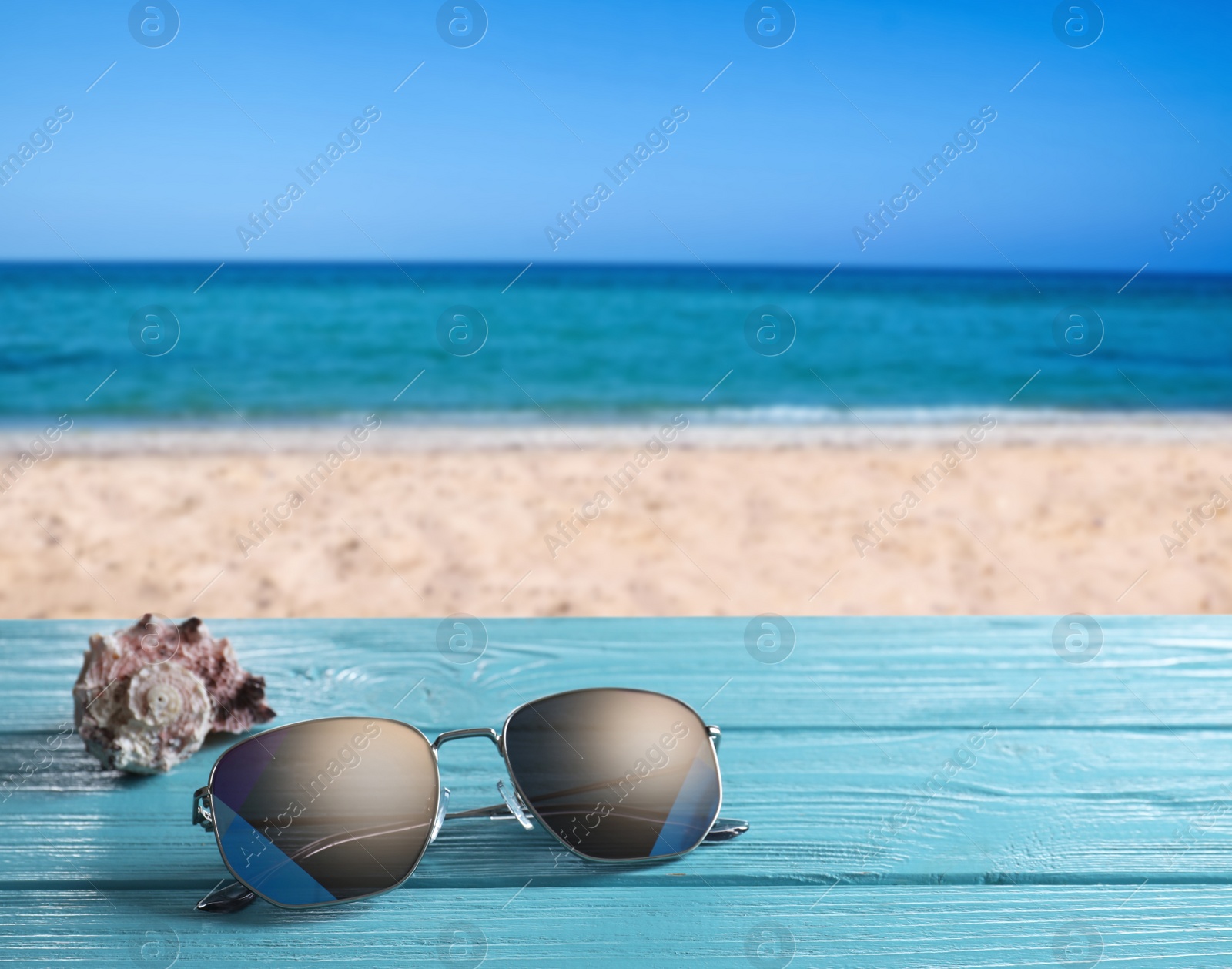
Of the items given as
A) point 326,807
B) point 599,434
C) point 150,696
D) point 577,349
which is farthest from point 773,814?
point 577,349

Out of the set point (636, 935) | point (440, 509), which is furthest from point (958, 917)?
point (440, 509)

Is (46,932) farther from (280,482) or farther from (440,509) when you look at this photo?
(280,482)

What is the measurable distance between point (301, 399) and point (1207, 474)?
7.18 meters

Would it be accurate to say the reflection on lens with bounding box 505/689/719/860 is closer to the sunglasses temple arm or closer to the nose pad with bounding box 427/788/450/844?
the nose pad with bounding box 427/788/450/844

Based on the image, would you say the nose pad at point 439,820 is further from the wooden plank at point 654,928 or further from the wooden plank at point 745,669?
the wooden plank at point 745,669

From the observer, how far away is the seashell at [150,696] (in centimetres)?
74

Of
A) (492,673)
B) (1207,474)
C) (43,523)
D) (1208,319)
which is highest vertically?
(1208,319)

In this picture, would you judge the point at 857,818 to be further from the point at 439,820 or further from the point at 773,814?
the point at 439,820

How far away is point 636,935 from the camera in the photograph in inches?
23.8

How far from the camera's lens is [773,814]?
727 mm

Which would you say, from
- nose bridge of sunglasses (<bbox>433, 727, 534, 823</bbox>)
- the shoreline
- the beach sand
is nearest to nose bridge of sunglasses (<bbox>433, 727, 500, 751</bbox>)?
nose bridge of sunglasses (<bbox>433, 727, 534, 823</bbox>)

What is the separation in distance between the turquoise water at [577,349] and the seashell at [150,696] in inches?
264

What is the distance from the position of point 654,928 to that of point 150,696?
1.48 ft

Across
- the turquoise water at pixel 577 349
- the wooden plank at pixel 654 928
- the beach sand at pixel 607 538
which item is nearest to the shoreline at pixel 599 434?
the turquoise water at pixel 577 349
